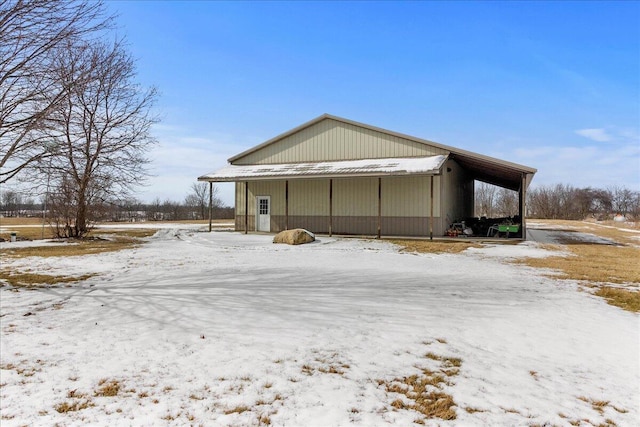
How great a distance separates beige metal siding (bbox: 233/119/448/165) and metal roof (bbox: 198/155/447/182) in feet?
1.60

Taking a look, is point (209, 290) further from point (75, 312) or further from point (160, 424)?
point (160, 424)

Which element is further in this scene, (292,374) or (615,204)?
(615,204)

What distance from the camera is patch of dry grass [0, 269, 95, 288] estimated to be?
25.0ft

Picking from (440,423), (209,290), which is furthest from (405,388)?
(209,290)

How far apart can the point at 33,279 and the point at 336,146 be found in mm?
15297

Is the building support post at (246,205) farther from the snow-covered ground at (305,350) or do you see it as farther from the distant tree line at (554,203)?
the distant tree line at (554,203)

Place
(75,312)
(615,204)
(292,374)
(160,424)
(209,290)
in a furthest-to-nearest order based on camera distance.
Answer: (615,204) → (209,290) → (75,312) → (292,374) → (160,424)

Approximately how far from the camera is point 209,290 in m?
6.92

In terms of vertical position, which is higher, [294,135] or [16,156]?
[294,135]

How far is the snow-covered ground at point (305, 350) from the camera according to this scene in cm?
307

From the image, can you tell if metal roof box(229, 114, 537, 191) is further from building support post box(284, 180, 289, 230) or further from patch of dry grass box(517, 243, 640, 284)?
patch of dry grass box(517, 243, 640, 284)

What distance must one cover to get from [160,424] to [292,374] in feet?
4.10

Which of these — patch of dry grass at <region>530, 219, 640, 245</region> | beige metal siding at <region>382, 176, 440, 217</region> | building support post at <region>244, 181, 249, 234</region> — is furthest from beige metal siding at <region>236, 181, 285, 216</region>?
patch of dry grass at <region>530, 219, 640, 245</region>

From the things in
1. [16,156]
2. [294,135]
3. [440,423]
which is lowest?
[440,423]
